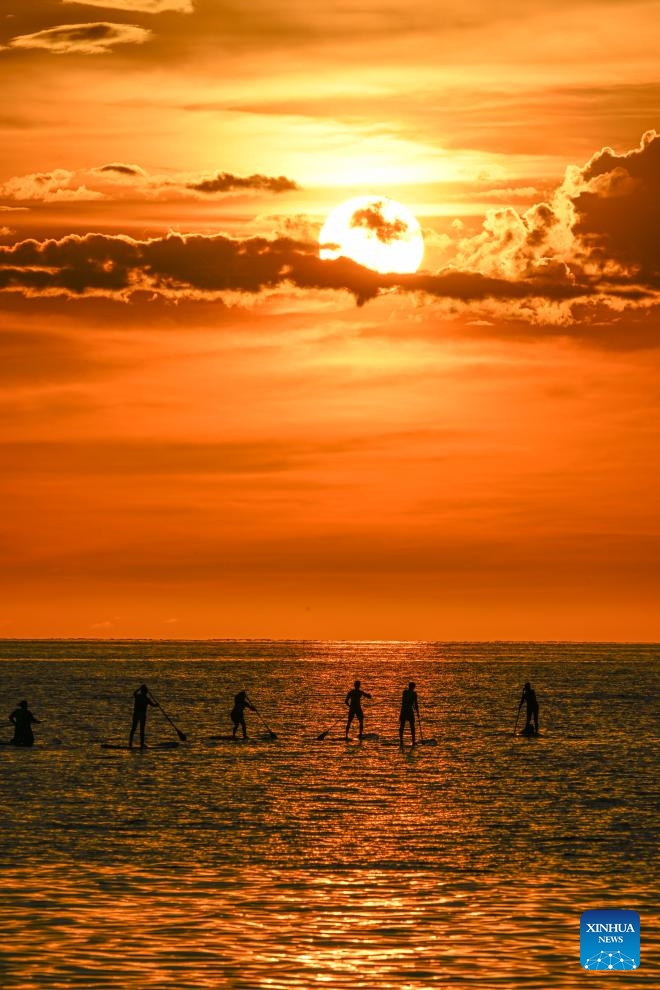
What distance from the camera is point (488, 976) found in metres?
18.9

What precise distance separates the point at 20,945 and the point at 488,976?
Result: 20.7ft

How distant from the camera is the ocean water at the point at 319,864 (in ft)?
64.0

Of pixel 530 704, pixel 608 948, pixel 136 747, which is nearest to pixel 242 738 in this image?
pixel 136 747

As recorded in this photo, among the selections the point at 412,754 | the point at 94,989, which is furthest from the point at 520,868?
the point at 412,754

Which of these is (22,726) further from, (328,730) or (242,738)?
(328,730)

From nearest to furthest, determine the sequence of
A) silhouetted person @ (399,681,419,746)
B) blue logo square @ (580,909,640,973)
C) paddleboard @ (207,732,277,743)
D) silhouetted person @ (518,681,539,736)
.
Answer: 1. blue logo square @ (580,909,640,973)
2. silhouetted person @ (399,681,419,746)
3. silhouetted person @ (518,681,539,736)
4. paddleboard @ (207,732,277,743)

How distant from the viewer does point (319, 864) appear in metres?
26.9

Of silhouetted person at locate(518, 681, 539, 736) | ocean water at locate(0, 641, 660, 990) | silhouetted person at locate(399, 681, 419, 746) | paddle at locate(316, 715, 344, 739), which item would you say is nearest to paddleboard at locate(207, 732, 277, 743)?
paddle at locate(316, 715, 344, 739)

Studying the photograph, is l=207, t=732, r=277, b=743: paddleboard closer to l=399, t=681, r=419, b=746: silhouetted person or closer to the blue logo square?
l=399, t=681, r=419, b=746: silhouetted person

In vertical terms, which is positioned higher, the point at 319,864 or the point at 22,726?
the point at 22,726

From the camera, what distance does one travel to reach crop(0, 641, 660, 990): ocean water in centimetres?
1950

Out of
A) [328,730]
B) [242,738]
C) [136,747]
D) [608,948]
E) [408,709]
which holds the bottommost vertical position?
[608,948]

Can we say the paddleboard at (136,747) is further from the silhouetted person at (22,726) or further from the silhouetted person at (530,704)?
the silhouetted person at (530,704)

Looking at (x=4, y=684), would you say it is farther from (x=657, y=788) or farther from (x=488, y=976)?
(x=488, y=976)
